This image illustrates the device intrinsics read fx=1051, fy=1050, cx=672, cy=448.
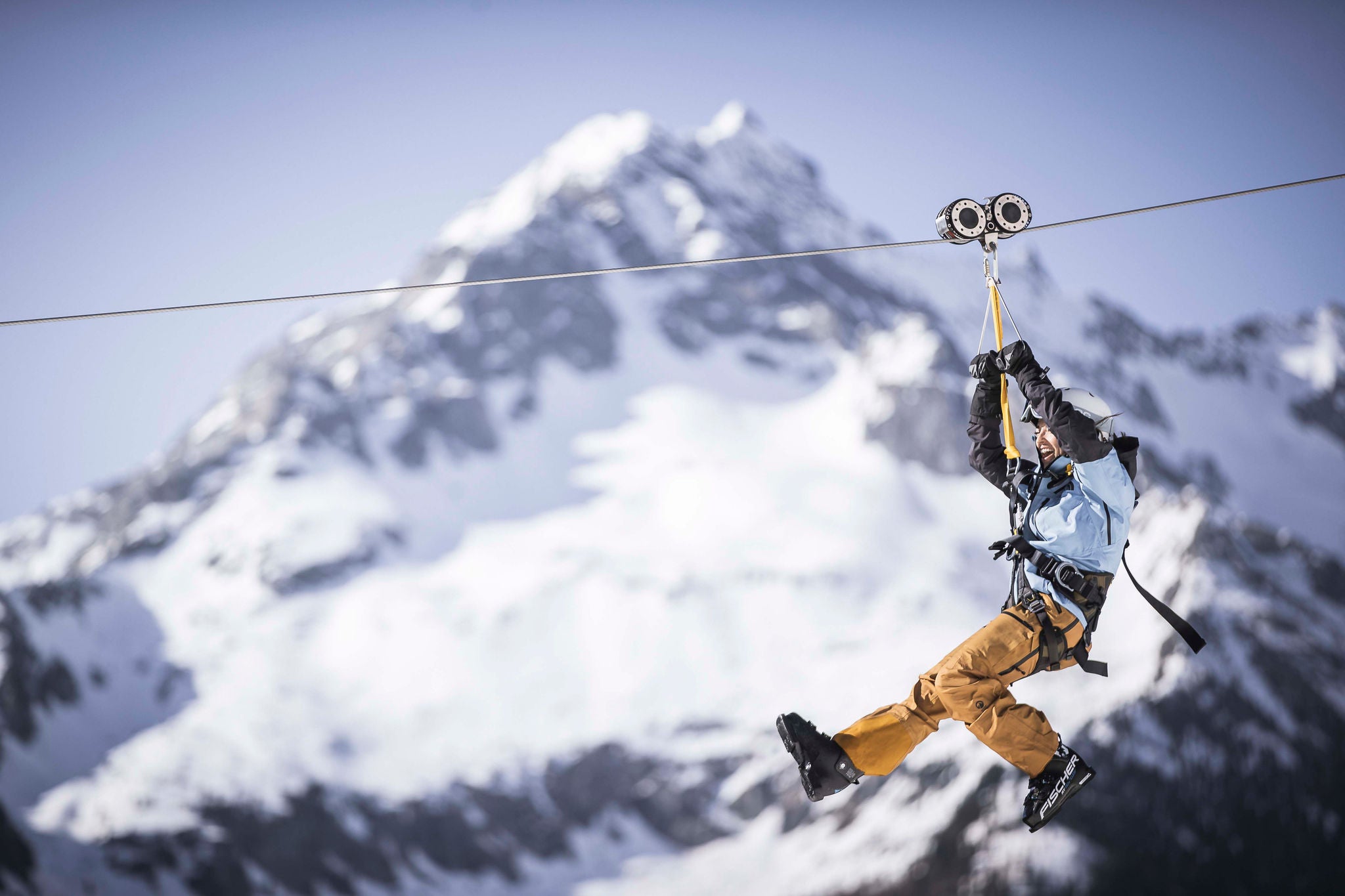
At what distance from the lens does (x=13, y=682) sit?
9388 centimetres

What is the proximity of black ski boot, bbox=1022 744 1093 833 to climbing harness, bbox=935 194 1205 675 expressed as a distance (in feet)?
1.81

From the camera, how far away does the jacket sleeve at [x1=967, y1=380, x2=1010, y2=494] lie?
6719 mm

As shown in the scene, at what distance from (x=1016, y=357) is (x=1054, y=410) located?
0.41 meters

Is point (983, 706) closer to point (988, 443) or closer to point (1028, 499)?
point (1028, 499)

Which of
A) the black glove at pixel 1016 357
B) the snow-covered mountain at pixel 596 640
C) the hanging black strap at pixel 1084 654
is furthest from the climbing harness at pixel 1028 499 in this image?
the snow-covered mountain at pixel 596 640

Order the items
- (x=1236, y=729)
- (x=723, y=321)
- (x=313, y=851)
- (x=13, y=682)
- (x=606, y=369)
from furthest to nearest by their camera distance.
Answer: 1. (x=723, y=321)
2. (x=606, y=369)
3. (x=1236, y=729)
4. (x=13, y=682)
5. (x=313, y=851)

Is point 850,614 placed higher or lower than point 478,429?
lower

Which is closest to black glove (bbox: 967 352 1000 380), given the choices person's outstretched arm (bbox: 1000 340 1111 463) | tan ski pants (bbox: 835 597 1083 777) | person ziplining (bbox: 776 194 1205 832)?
person ziplining (bbox: 776 194 1205 832)

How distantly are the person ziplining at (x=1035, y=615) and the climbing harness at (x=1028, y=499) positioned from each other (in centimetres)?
1

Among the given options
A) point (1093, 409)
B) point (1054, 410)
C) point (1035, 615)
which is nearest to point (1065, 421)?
point (1054, 410)

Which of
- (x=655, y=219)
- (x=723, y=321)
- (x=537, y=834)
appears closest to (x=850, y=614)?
(x=537, y=834)

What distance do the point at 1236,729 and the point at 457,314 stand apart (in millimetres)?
114763

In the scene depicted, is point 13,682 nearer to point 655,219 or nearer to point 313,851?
point 313,851

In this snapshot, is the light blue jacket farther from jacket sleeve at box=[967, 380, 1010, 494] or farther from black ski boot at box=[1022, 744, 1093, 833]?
black ski boot at box=[1022, 744, 1093, 833]
